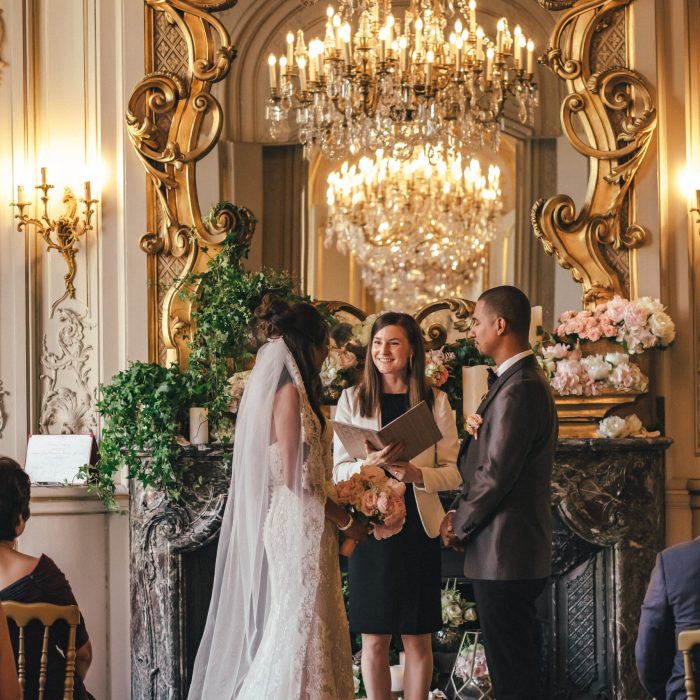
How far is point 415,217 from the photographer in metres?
5.86

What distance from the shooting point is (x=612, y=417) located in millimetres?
4863

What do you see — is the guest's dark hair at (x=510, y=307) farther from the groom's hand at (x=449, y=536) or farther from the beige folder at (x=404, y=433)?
the groom's hand at (x=449, y=536)

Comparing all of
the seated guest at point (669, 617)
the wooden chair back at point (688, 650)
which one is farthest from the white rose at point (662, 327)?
the wooden chair back at point (688, 650)

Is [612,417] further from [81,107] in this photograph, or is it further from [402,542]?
[81,107]

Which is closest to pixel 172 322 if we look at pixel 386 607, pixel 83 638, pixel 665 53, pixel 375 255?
pixel 375 255

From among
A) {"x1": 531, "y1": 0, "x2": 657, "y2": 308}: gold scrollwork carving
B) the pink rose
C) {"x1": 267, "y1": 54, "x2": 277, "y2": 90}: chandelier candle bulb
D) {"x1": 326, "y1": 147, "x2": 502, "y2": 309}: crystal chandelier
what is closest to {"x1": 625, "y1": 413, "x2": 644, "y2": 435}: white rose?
{"x1": 531, "y1": 0, "x2": 657, "y2": 308}: gold scrollwork carving

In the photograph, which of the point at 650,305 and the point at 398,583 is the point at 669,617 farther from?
the point at 650,305

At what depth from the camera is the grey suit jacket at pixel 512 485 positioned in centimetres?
369

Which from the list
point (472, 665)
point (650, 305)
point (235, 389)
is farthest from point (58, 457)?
point (650, 305)

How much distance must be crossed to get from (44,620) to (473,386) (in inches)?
103

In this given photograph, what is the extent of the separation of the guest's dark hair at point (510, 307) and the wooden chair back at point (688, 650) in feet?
4.92

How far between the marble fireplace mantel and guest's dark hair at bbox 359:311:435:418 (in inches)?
33.2

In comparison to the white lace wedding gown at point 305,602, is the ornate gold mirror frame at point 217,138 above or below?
above

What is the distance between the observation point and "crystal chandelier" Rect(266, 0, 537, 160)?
505 centimetres
